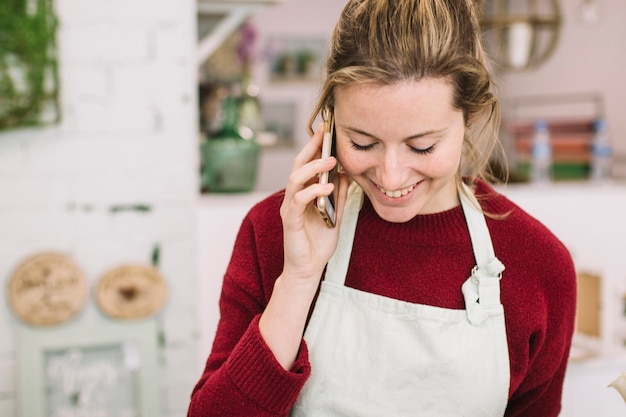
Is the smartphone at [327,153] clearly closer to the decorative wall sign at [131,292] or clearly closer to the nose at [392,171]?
the nose at [392,171]

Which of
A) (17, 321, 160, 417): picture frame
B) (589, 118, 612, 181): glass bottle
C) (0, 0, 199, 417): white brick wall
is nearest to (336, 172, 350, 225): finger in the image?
(0, 0, 199, 417): white brick wall

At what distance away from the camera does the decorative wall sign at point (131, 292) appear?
1830 millimetres

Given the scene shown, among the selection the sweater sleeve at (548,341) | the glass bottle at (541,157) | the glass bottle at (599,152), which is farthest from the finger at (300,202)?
the glass bottle at (599,152)

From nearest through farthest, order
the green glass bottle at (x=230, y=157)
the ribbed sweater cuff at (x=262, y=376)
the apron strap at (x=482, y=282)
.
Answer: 1. the ribbed sweater cuff at (x=262, y=376)
2. the apron strap at (x=482, y=282)
3. the green glass bottle at (x=230, y=157)

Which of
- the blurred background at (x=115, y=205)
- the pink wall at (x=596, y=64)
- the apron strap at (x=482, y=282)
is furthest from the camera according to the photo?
the pink wall at (x=596, y=64)

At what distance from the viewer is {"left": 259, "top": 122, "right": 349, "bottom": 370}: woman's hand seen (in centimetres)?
108

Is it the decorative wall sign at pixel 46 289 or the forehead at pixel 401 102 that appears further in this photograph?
the decorative wall sign at pixel 46 289

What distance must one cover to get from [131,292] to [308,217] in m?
0.84

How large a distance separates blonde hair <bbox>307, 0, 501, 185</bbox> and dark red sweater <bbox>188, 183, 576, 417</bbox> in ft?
0.82

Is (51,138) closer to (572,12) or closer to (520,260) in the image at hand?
(520,260)

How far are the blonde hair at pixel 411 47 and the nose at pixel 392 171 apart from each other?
0.34 ft

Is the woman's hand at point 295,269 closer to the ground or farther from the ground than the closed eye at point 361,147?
closer to the ground

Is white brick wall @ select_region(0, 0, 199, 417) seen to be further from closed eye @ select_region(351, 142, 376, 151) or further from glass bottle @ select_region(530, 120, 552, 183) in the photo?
glass bottle @ select_region(530, 120, 552, 183)

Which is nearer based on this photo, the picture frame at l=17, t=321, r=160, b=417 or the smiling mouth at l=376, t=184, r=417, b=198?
the smiling mouth at l=376, t=184, r=417, b=198
